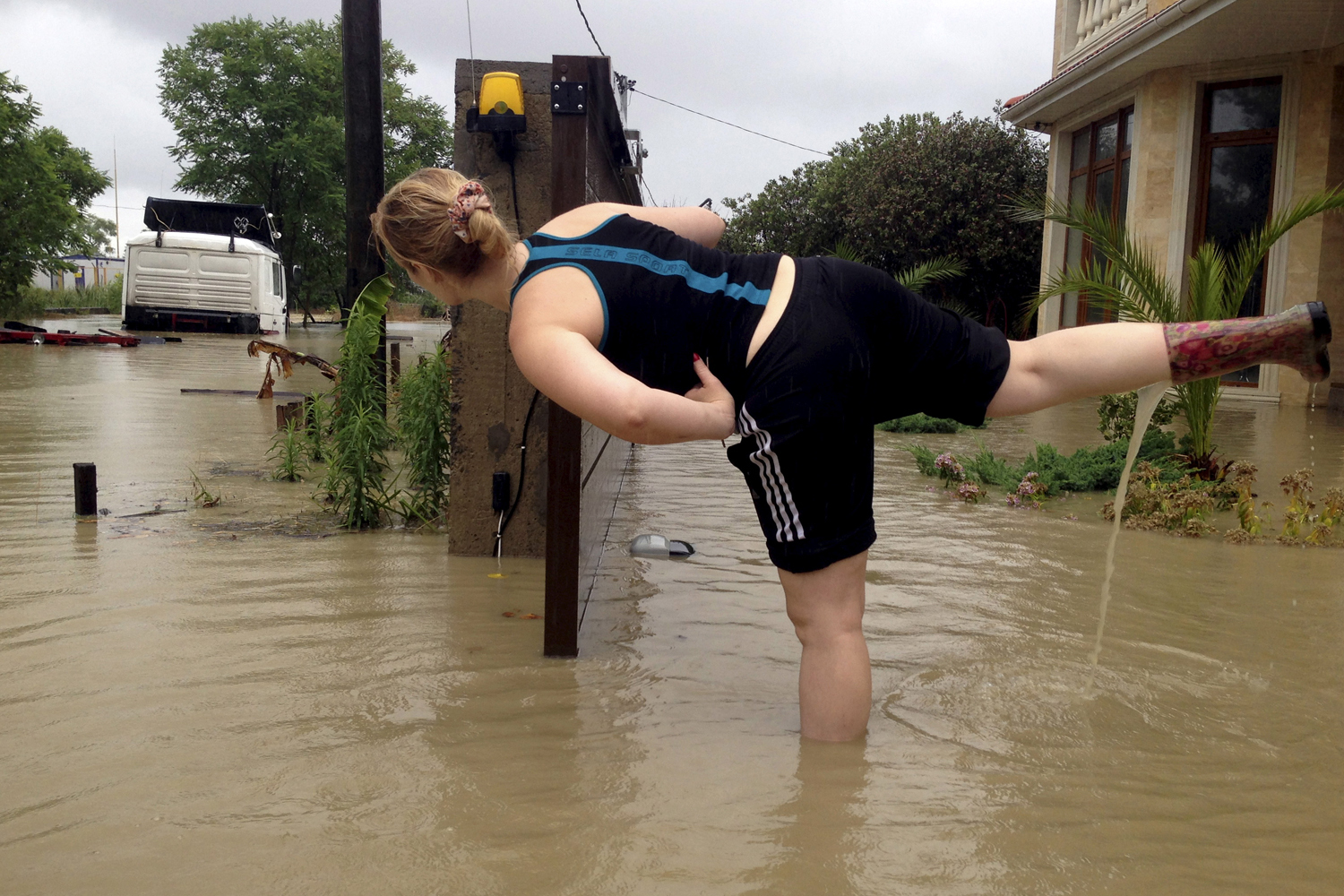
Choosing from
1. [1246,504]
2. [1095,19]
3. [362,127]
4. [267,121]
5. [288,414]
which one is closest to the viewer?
[1246,504]

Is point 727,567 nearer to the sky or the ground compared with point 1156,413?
nearer to the ground

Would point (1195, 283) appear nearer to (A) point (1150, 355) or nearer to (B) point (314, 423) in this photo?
(A) point (1150, 355)

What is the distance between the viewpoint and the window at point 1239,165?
12734 millimetres

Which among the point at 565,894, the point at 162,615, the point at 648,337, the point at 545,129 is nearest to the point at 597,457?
the point at 545,129

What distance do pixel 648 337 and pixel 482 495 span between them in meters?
2.57

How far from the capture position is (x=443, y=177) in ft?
9.18

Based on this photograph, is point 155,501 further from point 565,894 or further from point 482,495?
point 565,894

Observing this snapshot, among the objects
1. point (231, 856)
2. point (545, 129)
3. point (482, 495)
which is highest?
point (545, 129)

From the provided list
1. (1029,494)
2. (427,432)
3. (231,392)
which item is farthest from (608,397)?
(231,392)

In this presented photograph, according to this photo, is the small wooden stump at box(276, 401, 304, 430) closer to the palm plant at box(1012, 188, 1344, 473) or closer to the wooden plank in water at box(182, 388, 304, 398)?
the wooden plank in water at box(182, 388, 304, 398)

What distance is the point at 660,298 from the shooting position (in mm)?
2689

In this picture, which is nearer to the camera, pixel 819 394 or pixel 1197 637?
pixel 819 394

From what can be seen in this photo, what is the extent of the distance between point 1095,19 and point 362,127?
12475 millimetres

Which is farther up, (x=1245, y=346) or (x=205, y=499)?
(x=1245, y=346)
